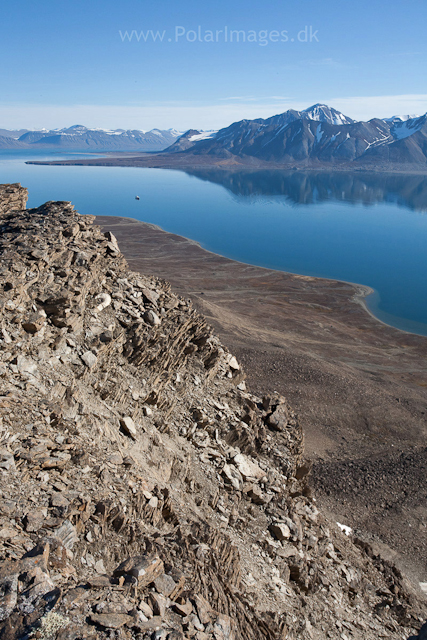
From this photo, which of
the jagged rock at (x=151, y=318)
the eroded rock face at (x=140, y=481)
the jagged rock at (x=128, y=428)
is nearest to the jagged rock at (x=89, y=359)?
the eroded rock face at (x=140, y=481)

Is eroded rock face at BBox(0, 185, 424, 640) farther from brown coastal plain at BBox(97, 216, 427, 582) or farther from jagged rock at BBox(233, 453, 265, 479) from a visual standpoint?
brown coastal plain at BBox(97, 216, 427, 582)

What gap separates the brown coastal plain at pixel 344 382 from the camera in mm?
21078

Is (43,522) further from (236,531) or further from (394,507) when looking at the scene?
(394,507)

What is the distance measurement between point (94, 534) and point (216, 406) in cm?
814

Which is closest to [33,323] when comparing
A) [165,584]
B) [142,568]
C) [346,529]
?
[142,568]

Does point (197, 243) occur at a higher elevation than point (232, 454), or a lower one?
lower

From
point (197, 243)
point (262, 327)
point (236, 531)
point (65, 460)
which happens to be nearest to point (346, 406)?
point (262, 327)

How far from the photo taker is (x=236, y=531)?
12.4 m

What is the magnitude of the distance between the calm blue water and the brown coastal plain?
8.57 metres

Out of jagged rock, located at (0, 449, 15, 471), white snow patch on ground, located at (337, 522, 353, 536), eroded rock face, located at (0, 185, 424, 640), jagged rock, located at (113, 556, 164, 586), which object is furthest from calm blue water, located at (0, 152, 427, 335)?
jagged rock, located at (0, 449, 15, 471)

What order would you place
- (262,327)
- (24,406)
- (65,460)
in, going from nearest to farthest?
(65,460) < (24,406) < (262,327)

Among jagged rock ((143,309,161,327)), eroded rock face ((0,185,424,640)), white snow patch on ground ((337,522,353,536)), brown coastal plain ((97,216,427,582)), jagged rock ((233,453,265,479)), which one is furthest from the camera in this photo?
brown coastal plain ((97,216,427,582))

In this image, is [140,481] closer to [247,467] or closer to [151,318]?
[247,467]

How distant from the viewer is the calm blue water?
72.8m
